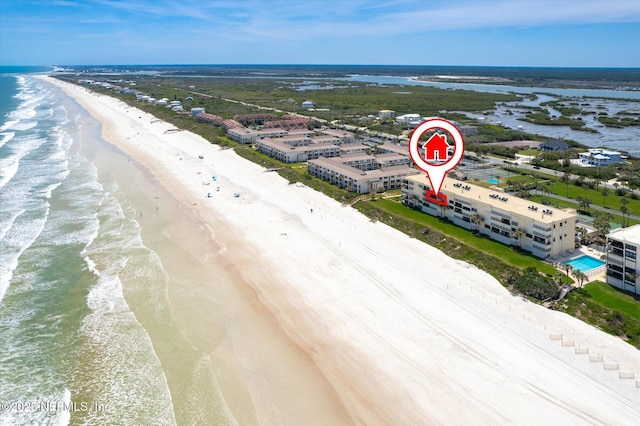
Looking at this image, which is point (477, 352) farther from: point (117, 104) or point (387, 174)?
point (117, 104)

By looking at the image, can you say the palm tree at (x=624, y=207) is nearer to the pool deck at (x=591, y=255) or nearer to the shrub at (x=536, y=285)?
the pool deck at (x=591, y=255)

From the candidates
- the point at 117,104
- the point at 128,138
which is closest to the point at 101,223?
the point at 128,138

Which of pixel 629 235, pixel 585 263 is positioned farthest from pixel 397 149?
pixel 629 235

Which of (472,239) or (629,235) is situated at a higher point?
(629,235)

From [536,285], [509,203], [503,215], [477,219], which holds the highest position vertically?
[509,203]

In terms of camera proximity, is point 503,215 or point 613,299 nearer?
point 613,299

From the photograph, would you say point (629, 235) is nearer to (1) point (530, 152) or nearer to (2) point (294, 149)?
(2) point (294, 149)

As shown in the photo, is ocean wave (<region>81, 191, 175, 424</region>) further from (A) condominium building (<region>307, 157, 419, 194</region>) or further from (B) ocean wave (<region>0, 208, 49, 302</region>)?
(A) condominium building (<region>307, 157, 419, 194</region>)
